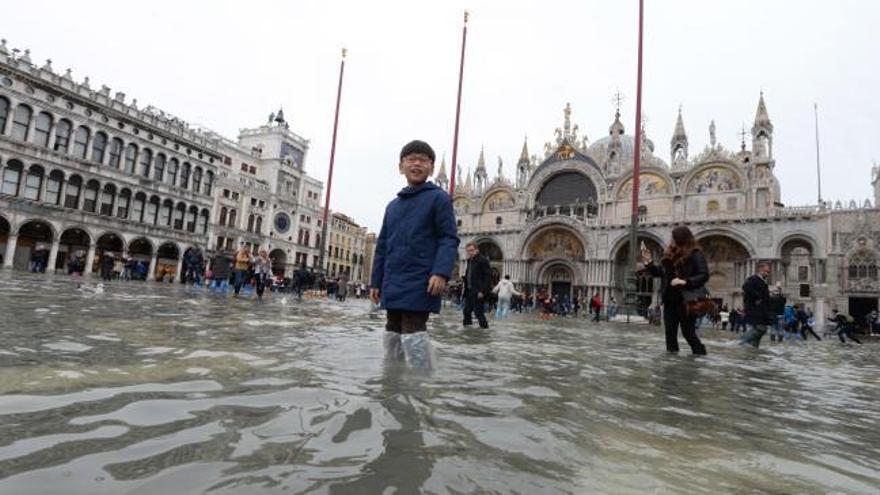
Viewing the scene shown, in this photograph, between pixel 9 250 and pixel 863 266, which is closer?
pixel 9 250

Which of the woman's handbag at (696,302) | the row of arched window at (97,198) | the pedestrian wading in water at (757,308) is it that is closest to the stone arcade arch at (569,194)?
the row of arched window at (97,198)

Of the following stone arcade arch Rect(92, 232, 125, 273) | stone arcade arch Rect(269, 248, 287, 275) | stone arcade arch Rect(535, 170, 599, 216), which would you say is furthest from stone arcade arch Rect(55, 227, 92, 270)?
stone arcade arch Rect(535, 170, 599, 216)

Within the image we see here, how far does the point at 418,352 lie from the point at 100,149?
128 ft

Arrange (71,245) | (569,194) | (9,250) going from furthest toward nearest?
(569,194) < (71,245) < (9,250)

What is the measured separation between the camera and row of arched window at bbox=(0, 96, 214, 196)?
29.8 m

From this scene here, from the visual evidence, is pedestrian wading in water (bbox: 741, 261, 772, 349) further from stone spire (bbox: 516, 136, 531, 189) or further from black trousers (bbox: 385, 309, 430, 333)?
stone spire (bbox: 516, 136, 531, 189)

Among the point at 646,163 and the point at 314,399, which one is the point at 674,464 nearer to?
the point at 314,399

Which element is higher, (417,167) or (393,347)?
(417,167)

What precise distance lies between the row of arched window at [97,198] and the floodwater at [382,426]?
33.7 metres

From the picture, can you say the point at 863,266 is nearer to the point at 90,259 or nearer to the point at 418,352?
the point at 418,352

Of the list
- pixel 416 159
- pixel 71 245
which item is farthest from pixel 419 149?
pixel 71 245

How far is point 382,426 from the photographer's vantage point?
2.07m

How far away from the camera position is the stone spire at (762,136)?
3438 centimetres

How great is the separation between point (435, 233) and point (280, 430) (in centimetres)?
223
